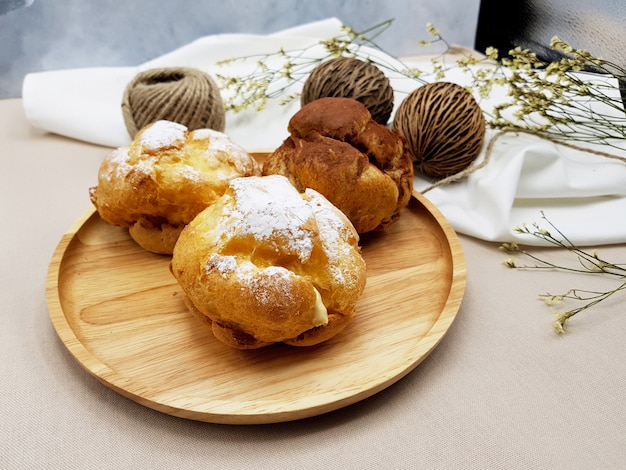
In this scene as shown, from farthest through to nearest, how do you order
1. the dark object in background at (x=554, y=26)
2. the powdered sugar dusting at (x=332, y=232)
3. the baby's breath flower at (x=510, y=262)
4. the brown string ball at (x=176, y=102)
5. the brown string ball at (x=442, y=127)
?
1. the dark object in background at (x=554, y=26)
2. the brown string ball at (x=176, y=102)
3. the brown string ball at (x=442, y=127)
4. the baby's breath flower at (x=510, y=262)
5. the powdered sugar dusting at (x=332, y=232)

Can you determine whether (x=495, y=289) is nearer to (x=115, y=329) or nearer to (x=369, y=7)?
(x=115, y=329)

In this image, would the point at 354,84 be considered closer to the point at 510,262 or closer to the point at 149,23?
the point at 510,262

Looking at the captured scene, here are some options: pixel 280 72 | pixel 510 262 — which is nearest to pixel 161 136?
pixel 510 262

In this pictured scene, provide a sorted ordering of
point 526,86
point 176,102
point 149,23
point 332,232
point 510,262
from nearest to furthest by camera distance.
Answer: point 332,232, point 510,262, point 526,86, point 176,102, point 149,23

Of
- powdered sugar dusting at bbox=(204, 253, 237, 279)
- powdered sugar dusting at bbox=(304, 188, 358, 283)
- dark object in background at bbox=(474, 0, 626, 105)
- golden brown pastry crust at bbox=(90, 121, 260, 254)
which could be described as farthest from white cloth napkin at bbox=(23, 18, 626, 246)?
powdered sugar dusting at bbox=(204, 253, 237, 279)

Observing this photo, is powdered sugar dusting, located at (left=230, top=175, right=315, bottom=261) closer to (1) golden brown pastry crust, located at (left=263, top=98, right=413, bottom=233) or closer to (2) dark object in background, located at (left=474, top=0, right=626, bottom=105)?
(1) golden brown pastry crust, located at (left=263, top=98, right=413, bottom=233)

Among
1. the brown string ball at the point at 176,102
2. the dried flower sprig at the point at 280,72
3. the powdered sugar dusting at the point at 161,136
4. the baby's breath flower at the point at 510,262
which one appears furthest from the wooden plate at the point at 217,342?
the dried flower sprig at the point at 280,72

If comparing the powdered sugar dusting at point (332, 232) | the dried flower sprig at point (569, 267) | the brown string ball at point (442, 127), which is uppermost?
the powdered sugar dusting at point (332, 232)

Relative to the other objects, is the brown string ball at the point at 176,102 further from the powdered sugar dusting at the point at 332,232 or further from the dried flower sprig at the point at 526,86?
the powdered sugar dusting at the point at 332,232
